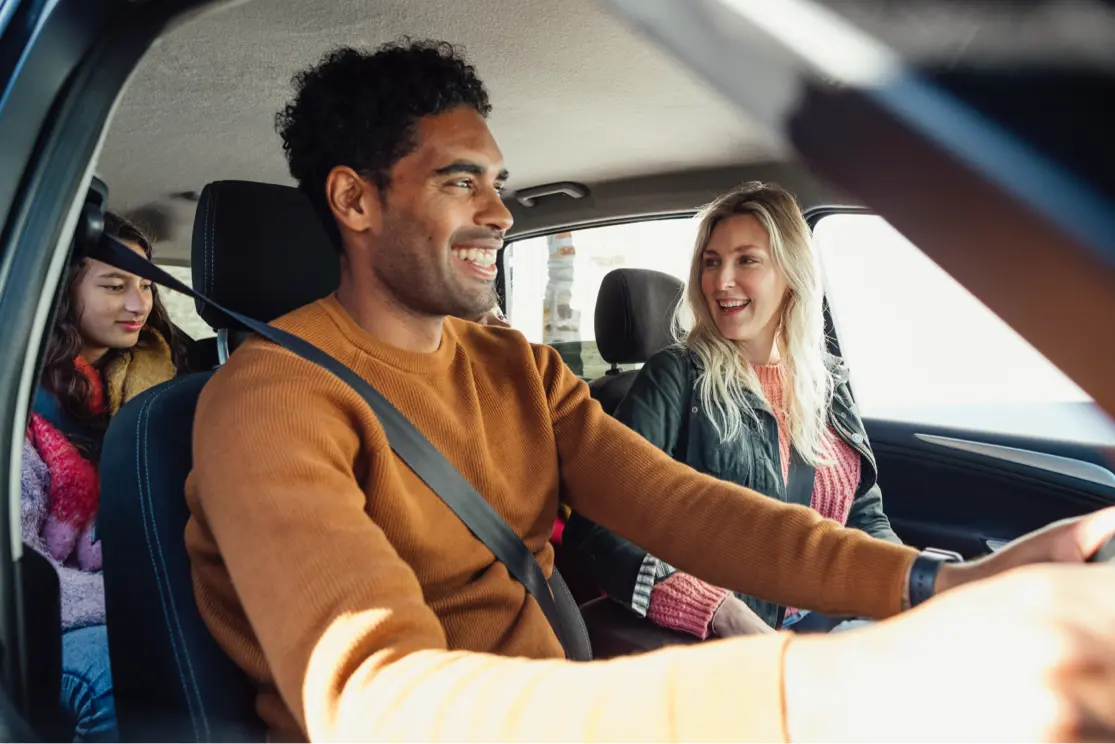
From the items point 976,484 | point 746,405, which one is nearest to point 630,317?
point 746,405

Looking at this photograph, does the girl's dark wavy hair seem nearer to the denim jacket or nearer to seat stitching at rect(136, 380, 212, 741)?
seat stitching at rect(136, 380, 212, 741)

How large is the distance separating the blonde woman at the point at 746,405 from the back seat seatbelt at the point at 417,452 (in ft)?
1.49

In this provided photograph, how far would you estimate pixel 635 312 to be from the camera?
274 cm

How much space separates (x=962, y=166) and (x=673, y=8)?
0.19 m

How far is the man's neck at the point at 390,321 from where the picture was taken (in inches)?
55.5

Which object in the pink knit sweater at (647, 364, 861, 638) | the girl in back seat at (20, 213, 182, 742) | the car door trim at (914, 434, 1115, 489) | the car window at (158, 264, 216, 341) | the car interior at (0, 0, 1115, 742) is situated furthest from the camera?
the car window at (158, 264, 216, 341)

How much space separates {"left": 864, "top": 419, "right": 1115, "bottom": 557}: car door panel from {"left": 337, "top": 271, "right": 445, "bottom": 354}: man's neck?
5.40 ft

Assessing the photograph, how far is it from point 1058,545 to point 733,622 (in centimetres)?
92

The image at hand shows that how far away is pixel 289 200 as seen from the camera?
1542 millimetres

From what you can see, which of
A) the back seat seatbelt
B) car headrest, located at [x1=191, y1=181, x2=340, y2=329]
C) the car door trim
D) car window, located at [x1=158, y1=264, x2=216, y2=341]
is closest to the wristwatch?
the back seat seatbelt

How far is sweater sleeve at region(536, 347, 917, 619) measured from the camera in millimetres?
1163

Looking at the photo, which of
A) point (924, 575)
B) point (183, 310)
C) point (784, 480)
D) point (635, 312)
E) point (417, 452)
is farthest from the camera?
point (183, 310)

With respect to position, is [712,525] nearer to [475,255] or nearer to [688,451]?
[475,255]

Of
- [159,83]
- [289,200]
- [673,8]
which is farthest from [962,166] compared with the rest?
[159,83]
